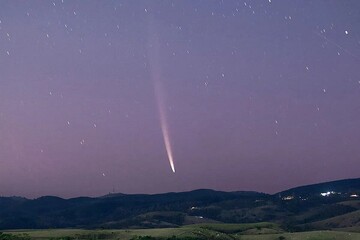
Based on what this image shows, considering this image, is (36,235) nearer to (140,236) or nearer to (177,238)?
(140,236)

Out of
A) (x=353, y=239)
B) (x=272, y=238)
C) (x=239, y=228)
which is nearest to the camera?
(x=353, y=239)

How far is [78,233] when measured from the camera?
486ft

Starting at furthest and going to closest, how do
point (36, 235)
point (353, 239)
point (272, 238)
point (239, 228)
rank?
point (239, 228) → point (36, 235) → point (272, 238) → point (353, 239)

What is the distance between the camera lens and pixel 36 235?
14462 cm

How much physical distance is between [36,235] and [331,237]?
84512 millimetres

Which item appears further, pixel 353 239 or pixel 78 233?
pixel 78 233

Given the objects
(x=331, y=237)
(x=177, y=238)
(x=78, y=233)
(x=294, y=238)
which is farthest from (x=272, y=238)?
(x=78, y=233)

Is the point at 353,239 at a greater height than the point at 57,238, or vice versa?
the point at 57,238

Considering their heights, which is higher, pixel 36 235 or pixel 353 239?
pixel 36 235

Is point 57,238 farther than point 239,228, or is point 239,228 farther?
point 239,228

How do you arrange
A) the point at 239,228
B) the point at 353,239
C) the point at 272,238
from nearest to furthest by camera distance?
the point at 353,239
the point at 272,238
the point at 239,228

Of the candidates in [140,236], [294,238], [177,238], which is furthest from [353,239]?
[140,236]

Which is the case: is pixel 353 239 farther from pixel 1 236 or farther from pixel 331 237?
pixel 1 236

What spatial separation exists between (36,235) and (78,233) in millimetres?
12253
